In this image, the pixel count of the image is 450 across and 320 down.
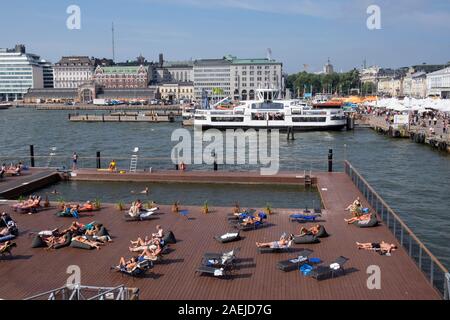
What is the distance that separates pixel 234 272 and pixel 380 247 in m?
5.05

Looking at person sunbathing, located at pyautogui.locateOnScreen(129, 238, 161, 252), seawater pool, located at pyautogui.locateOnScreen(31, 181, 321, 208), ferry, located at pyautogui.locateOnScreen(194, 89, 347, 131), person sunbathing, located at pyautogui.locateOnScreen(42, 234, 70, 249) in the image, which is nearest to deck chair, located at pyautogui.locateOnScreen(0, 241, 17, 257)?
person sunbathing, located at pyautogui.locateOnScreen(42, 234, 70, 249)

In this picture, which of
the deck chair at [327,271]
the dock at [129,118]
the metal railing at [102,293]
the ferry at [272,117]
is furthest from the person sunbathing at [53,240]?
the dock at [129,118]

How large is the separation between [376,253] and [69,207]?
12697 millimetres

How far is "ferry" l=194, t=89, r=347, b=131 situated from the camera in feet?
233

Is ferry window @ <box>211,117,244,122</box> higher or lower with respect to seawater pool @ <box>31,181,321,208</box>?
higher

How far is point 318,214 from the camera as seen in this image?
64.3 feet

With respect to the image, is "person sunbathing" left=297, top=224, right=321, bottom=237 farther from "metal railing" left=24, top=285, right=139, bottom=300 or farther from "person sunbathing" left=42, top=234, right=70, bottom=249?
"person sunbathing" left=42, top=234, right=70, bottom=249

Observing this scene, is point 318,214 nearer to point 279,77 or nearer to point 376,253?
point 376,253

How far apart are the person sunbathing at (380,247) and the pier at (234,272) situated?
317 millimetres

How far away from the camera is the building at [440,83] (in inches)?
4717

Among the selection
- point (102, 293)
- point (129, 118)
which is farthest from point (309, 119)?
point (102, 293)

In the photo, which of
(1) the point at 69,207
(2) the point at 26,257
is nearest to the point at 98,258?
Result: (2) the point at 26,257

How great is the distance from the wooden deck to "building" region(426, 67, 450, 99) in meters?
113

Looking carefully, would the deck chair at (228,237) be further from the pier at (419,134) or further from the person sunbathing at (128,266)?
the pier at (419,134)
